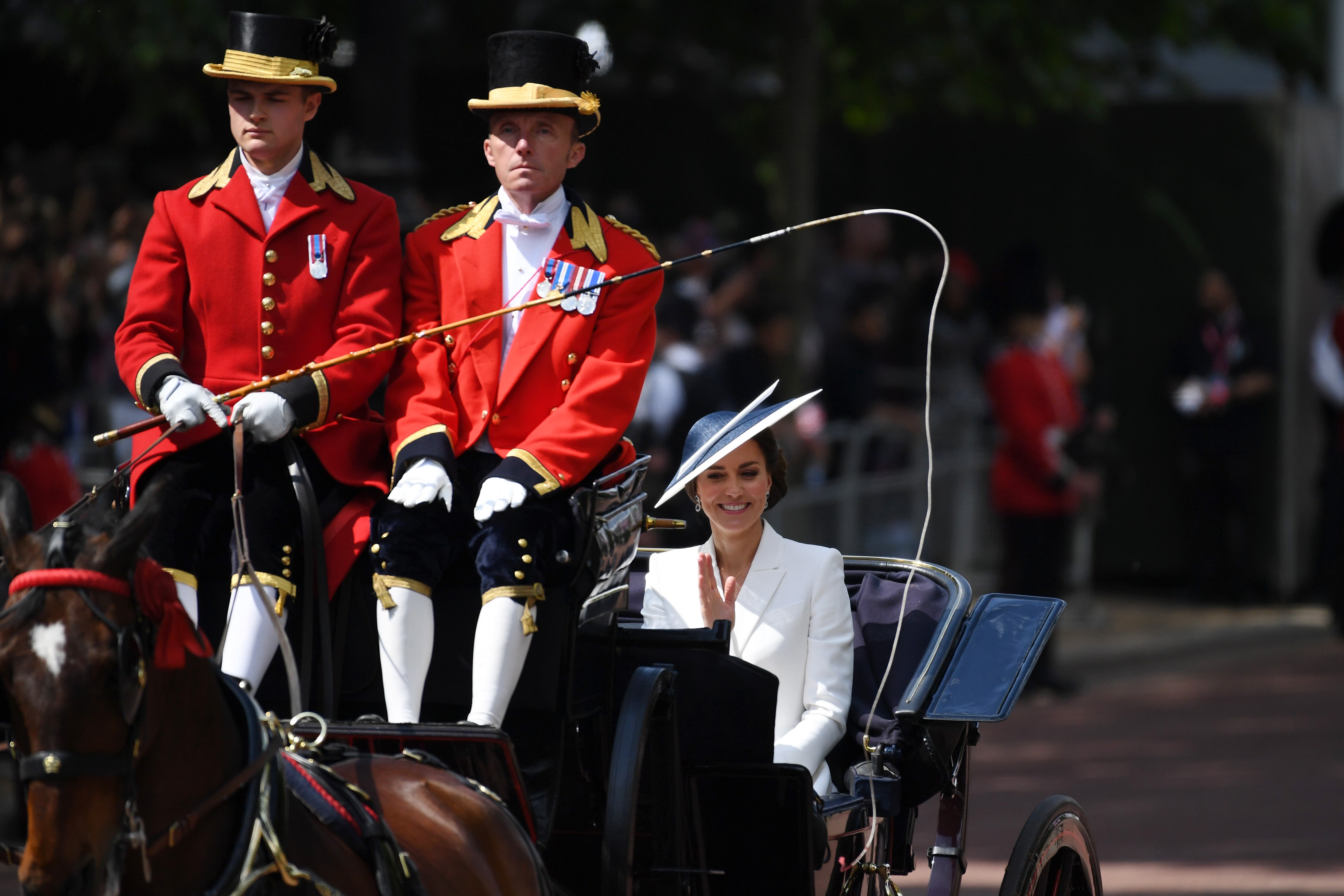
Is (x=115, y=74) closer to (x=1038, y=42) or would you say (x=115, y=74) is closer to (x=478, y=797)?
(x=1038, y=42)

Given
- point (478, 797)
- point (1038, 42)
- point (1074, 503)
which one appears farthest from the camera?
point (1038, 42)

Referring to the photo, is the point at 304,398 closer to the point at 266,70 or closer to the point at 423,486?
the point at 423,486

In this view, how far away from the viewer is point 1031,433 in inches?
454

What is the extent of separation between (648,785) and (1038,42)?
9392 mm

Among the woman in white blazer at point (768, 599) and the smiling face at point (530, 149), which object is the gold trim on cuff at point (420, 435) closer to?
the smiling face at point (530, 149)

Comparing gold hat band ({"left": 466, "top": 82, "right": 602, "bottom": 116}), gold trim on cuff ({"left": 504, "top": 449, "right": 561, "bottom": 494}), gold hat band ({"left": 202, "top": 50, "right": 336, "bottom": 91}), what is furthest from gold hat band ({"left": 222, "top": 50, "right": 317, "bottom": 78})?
gold trim on cuff ({"left": 504, "top": 449, "right": 561, "bottom": 494})

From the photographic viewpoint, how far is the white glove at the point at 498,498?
411 centimetres

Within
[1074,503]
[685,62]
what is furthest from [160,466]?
[685,62]

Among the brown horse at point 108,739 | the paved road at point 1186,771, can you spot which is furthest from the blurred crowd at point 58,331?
the brown horse at point 108,739

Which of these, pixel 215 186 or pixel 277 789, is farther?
pixel 215 186

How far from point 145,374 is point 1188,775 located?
6792mm

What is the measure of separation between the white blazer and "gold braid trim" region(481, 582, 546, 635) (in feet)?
2.24

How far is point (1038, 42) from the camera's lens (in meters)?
12.8

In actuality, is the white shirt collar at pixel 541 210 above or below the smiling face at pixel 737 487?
above
